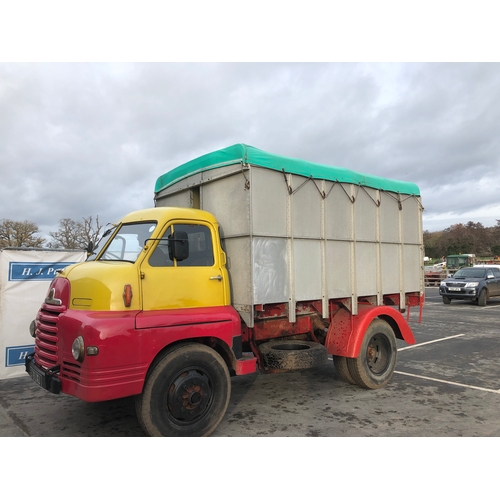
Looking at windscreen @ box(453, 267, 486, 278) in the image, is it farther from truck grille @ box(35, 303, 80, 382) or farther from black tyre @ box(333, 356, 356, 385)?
truck grille @ box(35, 303, 80, 382)

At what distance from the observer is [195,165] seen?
5539 mm

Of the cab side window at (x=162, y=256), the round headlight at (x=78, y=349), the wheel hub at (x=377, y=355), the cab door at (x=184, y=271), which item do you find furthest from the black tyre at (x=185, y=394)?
the wheel hub at (x=377, y=355)

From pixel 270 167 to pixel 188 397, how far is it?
2940 millimetres

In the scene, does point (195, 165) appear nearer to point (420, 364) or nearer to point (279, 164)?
point (279, 164)

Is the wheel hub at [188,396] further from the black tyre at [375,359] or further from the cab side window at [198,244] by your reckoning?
the black tyre at [375,359]

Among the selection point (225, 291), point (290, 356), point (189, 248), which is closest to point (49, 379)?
point (189, 248)

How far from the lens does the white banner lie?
6.83 metres

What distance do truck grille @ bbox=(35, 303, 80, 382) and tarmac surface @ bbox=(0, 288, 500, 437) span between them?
100 centimetres

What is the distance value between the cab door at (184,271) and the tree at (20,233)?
1076 inches

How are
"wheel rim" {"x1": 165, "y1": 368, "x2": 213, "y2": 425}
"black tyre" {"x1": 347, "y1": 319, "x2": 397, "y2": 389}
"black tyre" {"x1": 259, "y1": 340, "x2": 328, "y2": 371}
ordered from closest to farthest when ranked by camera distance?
"wheel rim" {"x1": 165, "y1": 368, "x2": 213, "y2": 425}
"black tyre" {"x1": 259, "y1": 340, "x2": 328, "y2": 371}
"black tyre" {"x1": 347, "y1": 319, "x2": 397, "y2": 389}

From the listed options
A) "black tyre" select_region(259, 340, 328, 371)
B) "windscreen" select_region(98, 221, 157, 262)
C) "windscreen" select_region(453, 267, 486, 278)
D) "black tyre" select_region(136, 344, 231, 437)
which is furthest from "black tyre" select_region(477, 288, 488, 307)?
"windscreen" select_region(98, 221, 157, 262)

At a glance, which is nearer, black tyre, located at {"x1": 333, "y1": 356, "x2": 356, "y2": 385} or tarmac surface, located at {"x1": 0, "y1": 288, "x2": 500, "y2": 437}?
tarmac surface, located at {"x1": 0, "y1": 288, "x2": 500, "y2": 437}

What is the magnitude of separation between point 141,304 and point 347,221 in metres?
3.54

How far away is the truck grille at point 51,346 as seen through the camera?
382cm
